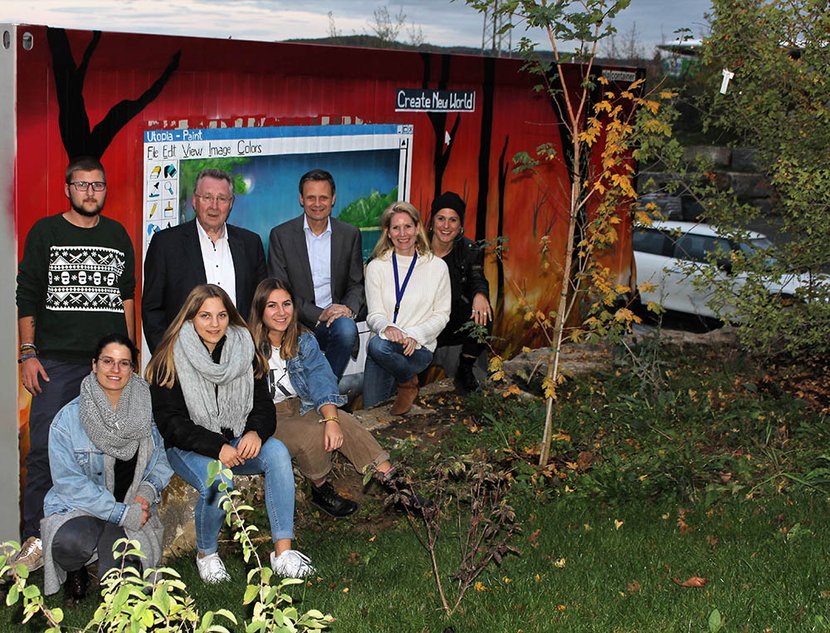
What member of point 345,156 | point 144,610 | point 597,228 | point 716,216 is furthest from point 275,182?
point 144,610

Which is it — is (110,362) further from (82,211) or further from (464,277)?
(464,277)

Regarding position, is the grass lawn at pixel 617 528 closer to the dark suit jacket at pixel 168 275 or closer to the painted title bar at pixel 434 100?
the dark suit jacket at pixel 168 275

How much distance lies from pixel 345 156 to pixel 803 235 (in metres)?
4.28

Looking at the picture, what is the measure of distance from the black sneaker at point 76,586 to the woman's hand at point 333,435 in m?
1.65

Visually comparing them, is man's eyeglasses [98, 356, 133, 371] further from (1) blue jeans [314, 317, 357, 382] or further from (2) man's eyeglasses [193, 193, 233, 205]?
(1) blue jeans [314, 317, 357, 382]

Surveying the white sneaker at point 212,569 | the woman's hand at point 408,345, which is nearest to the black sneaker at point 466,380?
the woman's hand at point 408,345

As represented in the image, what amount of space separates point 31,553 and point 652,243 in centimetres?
1174

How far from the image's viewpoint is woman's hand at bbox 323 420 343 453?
6.78 meters

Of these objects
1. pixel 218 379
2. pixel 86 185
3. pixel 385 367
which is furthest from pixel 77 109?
pixel 385 367

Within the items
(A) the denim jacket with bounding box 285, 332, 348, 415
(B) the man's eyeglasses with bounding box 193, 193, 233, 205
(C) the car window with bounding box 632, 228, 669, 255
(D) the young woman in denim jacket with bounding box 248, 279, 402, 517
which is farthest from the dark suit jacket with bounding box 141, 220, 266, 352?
(C) the car window with bounding box 632, 228, 669, 255

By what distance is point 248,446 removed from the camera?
250 inches

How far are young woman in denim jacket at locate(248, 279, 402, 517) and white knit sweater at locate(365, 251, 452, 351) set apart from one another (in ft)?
4.93

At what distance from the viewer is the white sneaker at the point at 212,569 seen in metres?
6.27

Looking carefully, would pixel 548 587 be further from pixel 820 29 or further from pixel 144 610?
pixel 820 29
